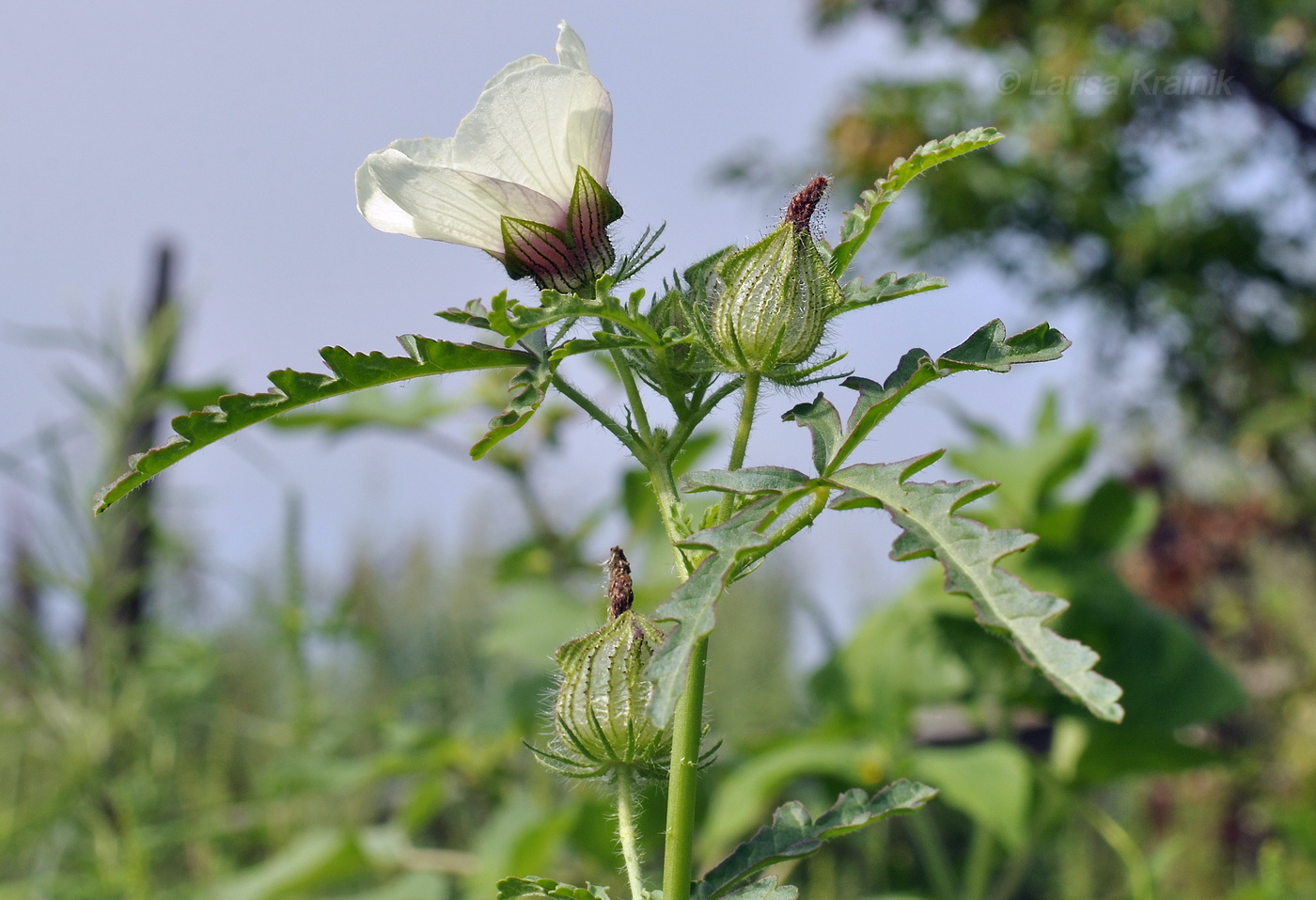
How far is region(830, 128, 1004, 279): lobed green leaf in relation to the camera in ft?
1.70

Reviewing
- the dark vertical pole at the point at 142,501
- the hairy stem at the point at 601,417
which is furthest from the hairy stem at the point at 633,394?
the dark vertical pole at the point at 142,501

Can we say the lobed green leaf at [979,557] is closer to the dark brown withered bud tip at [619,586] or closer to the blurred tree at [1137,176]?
the dark brown withered bud tip at [619,586]

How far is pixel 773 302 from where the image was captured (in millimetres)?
515

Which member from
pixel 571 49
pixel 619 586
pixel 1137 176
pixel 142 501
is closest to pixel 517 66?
pixel 571 49

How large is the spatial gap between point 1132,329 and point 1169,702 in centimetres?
569

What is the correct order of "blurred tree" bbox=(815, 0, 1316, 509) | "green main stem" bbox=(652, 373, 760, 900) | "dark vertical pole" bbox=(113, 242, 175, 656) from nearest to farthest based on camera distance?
1. "green main stem" bbox=(652, 373, 760, 900)
2. "dark vertical pole" bbox=(113, 242, 175, 656)
3. "blurred tree" bbox=(815, 0, 1316, 509)

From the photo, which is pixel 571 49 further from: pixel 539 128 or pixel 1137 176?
pixel 1137 176

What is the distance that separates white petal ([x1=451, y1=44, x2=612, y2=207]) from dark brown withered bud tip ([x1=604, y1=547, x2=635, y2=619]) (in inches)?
8.2

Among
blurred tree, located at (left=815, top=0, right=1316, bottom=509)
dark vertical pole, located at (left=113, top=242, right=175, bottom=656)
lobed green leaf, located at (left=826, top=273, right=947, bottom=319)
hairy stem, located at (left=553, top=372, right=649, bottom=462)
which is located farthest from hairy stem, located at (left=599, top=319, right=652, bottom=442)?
blurred tree, located at (left=815, top=0, right=1316, bottom=509)

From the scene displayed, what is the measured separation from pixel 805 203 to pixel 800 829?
0.33 metres

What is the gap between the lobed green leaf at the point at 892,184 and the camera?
1.70ft

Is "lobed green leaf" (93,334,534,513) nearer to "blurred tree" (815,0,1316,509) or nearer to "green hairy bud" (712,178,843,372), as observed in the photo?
"green hairy bud" (712,178,843,372)

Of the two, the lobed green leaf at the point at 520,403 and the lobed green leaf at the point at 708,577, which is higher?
the lobed green leaf at the point at 520,403

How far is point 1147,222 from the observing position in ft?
19.5
